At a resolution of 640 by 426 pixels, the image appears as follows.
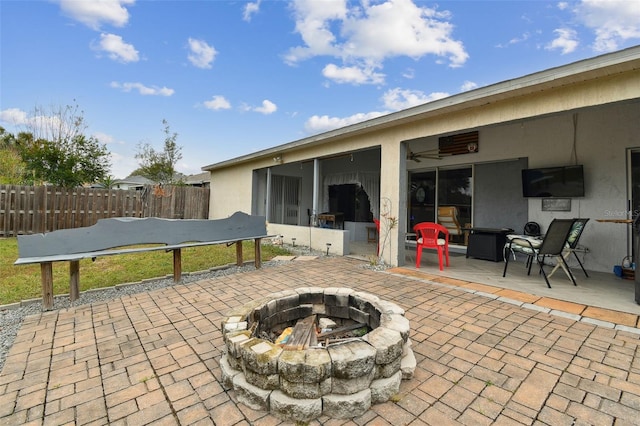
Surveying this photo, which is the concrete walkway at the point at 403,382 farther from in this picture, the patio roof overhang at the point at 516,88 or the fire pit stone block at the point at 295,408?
the patio roof overhang at the point at 516,88

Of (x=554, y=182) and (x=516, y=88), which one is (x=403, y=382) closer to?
(x=516, y=88)

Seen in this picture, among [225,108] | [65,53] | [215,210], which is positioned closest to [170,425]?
[215,210]

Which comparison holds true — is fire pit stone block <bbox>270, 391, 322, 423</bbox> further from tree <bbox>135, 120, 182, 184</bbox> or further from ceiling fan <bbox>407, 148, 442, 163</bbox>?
tree <bbox>135, 120, 182, 184</bbox>

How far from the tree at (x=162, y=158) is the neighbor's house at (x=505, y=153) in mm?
12668

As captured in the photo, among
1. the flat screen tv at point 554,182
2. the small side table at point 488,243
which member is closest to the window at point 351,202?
the small side table at point 488,243

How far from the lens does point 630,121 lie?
4570 mm

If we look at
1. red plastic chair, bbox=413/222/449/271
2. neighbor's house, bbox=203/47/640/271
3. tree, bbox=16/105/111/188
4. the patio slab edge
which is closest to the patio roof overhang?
neighbor's house, bbox=203/47/640/271

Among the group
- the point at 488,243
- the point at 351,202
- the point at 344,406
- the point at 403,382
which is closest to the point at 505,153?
the point at 488,243

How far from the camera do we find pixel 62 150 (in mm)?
10164

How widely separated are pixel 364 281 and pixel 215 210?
9280 mm

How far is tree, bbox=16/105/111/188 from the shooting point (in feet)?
31.3

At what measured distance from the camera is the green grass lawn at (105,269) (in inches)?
153

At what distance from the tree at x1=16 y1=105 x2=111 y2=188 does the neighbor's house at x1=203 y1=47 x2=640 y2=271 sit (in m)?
6.83

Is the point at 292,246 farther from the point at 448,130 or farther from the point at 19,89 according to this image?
the point at 19,89
